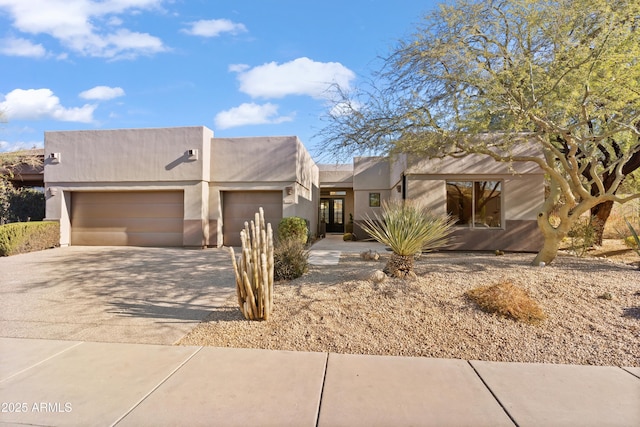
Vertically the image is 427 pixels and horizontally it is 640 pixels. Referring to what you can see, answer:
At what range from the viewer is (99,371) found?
357 cm

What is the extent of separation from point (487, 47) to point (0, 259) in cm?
1401

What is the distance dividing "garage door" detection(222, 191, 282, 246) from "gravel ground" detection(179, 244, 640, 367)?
733cm

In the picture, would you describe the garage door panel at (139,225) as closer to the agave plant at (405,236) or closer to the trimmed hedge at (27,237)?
the trimmed hedge at (27,237)

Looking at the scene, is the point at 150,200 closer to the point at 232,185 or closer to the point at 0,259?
the point at 232,185

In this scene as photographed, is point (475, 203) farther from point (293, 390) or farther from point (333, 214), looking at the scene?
point (333, 214)

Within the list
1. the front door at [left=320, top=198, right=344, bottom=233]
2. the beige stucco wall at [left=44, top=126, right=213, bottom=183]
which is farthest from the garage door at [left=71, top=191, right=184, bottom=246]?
the front door at [left=320, top=198, right=344, bottom=233]

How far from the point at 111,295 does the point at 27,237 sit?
797cm

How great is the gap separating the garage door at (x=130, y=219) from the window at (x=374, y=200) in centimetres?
913

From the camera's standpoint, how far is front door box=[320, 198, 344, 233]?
22812mm

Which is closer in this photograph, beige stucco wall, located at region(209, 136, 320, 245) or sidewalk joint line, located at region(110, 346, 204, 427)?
sidewalk joint line, located at region(110, 346, 204, 427)

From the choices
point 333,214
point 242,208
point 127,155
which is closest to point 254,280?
point 242,208

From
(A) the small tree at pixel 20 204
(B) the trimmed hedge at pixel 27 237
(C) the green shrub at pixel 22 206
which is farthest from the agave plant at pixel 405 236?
(C) the green shrub at pixel 22 206

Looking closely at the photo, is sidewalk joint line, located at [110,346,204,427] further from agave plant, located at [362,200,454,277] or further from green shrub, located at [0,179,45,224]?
green shrub, located at [0,179,45,224]

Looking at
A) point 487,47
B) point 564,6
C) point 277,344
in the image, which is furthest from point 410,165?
point 277,344
